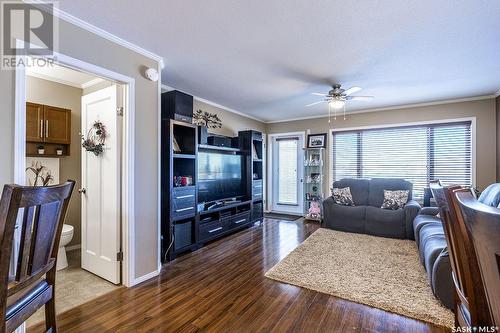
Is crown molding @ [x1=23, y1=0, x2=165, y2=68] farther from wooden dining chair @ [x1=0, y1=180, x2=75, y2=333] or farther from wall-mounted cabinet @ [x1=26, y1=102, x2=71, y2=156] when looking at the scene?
wall-mounted cabinet @ [x1=26, y1=102, x2=71, y2=156]

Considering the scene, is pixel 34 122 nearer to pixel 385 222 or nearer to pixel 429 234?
pixel 429 234

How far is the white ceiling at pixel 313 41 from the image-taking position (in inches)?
71.7

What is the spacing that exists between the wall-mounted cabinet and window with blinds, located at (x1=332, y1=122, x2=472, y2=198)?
5.05 meters

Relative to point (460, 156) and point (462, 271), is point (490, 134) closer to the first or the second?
point (460, 156)

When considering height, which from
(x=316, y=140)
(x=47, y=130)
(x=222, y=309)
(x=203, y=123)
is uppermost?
(x=203, y=123)

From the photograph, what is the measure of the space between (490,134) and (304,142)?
3.30 meters

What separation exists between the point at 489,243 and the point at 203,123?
4046 mm

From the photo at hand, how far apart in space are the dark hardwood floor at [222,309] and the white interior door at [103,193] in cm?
46

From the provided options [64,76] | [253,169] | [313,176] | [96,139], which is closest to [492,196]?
[313,176]

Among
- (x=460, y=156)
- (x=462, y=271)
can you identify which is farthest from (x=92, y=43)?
(x=460, y=156)

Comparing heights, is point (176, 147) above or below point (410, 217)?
above

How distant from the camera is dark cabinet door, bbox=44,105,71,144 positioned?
10.1ft

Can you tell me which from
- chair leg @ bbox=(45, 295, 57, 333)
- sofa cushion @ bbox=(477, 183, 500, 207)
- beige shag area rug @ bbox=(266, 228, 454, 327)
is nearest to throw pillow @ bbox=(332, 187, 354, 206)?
beige shag area rug @ bbox=(266, 228, 454, 327)

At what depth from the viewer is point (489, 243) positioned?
0.50 meters
